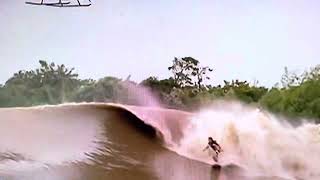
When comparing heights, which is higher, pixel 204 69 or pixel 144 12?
pixel 144 12

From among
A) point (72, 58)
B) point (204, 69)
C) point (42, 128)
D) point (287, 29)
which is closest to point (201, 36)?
point (204, 69)

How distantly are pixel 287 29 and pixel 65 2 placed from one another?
4.29ft

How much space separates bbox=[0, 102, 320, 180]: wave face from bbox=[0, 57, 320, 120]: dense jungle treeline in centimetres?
10

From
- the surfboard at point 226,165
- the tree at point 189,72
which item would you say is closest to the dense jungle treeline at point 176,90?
the tree at point 189,72

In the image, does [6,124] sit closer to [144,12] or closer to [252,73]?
[144,12]

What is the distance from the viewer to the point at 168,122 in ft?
11.6

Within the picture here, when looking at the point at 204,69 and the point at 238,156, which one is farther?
the point at 204,69

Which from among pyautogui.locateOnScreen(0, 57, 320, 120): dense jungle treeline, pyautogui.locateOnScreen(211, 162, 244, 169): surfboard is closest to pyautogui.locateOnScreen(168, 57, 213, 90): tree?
pyautogui.locateOnScreen(0, 57, 320, 120): dense jungle treeline

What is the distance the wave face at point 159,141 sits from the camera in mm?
3281

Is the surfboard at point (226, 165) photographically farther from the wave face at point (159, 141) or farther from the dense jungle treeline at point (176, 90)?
the dense jungle treeline at point (176, 90)

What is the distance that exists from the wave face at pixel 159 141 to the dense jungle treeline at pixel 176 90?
10 centimetres

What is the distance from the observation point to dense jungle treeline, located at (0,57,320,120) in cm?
369

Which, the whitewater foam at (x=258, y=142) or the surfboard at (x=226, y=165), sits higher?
the whitewater foam at (x=258, y=142)

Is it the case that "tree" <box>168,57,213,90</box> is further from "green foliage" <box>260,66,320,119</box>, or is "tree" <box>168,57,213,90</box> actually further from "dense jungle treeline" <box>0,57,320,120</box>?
"green foliage" <box>260,66,320,119</box>
